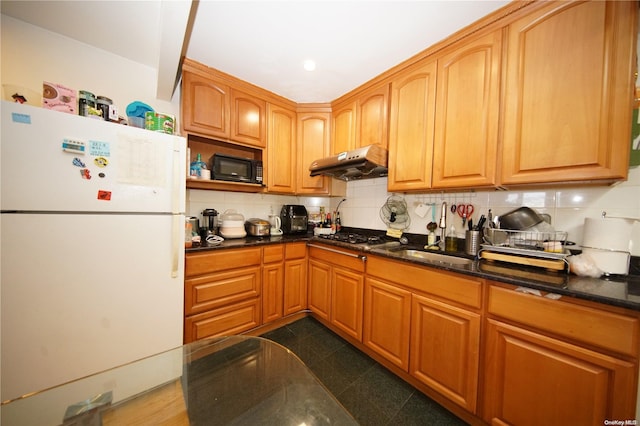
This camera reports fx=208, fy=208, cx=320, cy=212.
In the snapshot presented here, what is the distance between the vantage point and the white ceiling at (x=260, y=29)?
3.82ft

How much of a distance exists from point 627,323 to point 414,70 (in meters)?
1.76

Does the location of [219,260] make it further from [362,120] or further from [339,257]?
[362,120]

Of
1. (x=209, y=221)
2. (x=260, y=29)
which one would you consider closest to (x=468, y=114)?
(x=260, y=29)

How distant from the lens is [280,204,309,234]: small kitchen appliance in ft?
7.61

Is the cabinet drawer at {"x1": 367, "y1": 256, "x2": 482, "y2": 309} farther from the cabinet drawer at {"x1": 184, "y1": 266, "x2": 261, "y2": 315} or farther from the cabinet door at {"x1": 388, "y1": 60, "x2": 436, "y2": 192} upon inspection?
the cabinet drawer at {"x1": 184, "y1": 266, "x2": 261, "y2": 315}

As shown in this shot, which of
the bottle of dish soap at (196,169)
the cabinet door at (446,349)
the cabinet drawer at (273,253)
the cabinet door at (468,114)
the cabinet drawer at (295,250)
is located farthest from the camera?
the cabinet drawer at (295,250)

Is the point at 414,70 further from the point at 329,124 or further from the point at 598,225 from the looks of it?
the point at 598,225

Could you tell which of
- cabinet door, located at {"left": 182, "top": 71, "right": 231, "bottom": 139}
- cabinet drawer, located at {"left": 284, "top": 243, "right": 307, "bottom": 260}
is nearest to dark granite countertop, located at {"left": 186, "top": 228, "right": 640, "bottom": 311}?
cabinet drawer, located at {"left": 284, "top": 243, "right": 307, "bottom": 260}

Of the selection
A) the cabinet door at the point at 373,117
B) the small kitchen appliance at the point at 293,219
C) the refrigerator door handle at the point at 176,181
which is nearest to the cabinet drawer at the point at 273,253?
the small kitchen appliance at the point at 293,219

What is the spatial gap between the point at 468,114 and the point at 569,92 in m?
0.42

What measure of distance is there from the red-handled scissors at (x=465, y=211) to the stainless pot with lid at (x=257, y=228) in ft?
5.64

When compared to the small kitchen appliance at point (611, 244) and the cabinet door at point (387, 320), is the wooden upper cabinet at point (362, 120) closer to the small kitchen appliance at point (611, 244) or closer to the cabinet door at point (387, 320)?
the cabinet door at point (387, 320)

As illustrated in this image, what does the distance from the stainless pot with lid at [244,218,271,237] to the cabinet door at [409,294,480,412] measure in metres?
1.48

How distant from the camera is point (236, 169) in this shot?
1.98m
